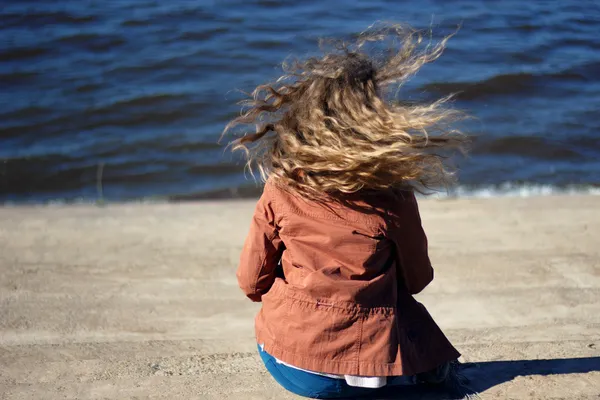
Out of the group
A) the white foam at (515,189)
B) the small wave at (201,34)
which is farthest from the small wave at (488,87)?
the small wave at (201,34)

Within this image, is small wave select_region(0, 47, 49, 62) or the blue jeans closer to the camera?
the blue jeans

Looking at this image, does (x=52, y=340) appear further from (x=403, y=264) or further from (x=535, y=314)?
(x=535, y=314)

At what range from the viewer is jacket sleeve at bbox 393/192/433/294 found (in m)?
2.23

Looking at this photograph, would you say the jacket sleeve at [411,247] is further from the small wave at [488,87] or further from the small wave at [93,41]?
the small wave at [93,41]

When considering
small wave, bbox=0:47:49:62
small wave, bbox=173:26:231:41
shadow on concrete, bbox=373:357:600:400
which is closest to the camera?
shadow on concrete, bbox=373:357:600:400

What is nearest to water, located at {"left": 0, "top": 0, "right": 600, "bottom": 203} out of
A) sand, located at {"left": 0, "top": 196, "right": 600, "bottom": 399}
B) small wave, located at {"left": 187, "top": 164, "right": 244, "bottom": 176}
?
small wave, located at {"left": 187, "top": 164, "right": 244, "bottom": 176}

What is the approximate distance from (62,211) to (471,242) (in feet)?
7.60

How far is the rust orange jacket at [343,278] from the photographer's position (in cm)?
219

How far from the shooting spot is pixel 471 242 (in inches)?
159

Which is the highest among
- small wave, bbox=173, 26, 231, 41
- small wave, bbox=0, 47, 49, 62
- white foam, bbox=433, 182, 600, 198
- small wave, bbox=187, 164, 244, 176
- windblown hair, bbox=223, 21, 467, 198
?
windblown hair, bbox=223, 21, 467, 198

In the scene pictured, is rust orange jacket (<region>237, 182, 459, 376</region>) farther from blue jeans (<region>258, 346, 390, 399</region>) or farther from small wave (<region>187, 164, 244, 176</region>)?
small wave (<region>187, 164, 244, 176</region>)

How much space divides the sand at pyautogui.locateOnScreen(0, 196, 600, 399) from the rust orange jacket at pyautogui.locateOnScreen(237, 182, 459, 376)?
29cm

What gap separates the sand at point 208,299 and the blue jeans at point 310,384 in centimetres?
9

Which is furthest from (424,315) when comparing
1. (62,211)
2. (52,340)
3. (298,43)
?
(298,43)
